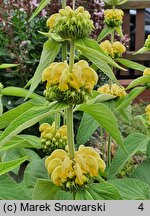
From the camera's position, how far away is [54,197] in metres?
1.02

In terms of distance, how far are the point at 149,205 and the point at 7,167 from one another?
285 millimetres

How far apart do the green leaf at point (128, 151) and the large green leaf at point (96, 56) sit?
1.59 ft

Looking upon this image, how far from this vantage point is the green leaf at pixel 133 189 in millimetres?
1173

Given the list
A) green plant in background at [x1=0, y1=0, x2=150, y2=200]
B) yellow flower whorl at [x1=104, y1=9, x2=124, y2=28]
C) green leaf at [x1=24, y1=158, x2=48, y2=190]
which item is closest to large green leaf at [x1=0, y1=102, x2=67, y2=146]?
green plant in background at [x1=0, y1=0, x2=150, y2=200]

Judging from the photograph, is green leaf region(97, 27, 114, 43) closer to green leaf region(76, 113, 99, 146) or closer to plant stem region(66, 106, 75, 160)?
green leaf region(76, 113, 99, 146)

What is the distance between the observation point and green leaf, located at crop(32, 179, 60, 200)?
99 centimetres

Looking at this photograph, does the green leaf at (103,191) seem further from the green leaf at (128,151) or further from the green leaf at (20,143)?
the green leaf at (128,151)

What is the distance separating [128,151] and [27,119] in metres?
0.61

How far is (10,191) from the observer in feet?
3.33

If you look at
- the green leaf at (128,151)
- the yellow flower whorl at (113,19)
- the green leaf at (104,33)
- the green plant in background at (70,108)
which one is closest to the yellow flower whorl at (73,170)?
the green plant in background at (70,108)

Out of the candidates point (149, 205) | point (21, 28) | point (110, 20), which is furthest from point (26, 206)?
point (21, 28)

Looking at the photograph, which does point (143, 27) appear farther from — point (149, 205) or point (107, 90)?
point (149, 205)

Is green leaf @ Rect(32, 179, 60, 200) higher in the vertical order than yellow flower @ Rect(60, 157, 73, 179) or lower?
lower

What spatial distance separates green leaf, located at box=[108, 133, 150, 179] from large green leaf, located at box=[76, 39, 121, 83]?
1.59 feet
